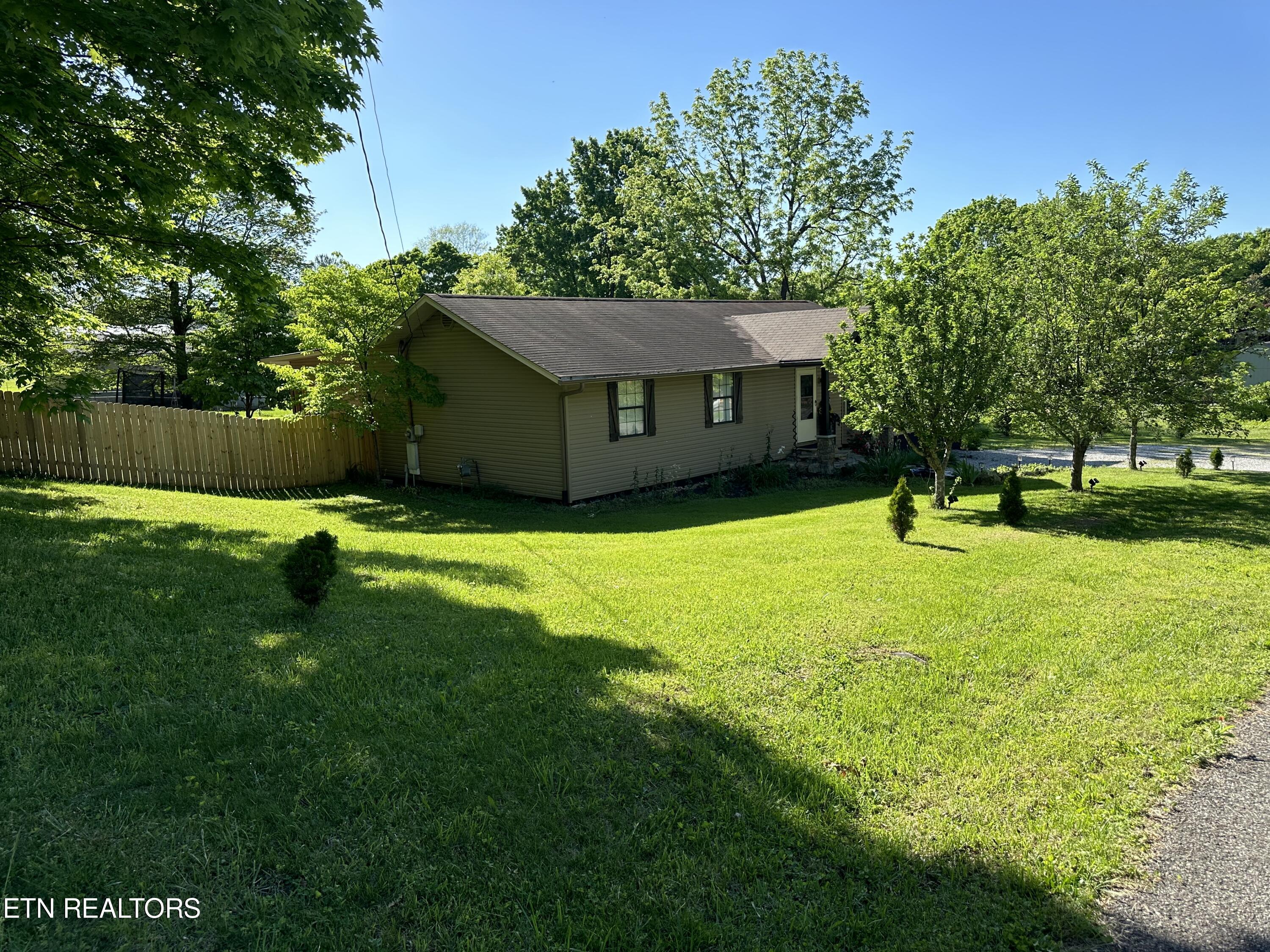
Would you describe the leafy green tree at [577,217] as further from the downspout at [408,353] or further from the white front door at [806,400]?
the downspout at [408,353]

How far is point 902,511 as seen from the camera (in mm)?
10633

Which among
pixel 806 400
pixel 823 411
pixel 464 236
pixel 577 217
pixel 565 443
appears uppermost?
pixel 464 236

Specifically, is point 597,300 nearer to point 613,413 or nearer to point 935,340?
point 613,413

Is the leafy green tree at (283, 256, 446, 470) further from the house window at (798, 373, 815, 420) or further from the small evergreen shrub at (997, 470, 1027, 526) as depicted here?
the small evergreen shrub at (997, 470, 1027, 526)

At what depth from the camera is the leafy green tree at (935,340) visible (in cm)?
1229

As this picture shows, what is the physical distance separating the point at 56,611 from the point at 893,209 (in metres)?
39.5

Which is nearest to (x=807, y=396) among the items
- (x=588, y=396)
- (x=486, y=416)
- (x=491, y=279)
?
(x=588, y=396)

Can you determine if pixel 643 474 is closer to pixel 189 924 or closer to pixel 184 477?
pixel 184 477

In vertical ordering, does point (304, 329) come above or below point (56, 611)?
above

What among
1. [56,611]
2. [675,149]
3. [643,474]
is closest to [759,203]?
[675,149]

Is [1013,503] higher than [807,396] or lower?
lower

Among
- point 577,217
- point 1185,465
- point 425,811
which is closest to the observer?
point 425,811

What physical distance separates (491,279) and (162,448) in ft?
81.8

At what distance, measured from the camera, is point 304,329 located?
16.1 metres
